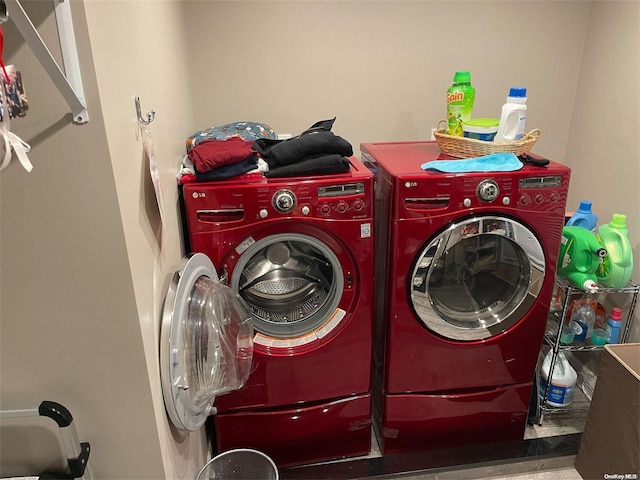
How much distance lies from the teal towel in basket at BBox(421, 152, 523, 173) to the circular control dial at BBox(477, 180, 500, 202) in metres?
0.05

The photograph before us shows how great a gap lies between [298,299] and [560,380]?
1.11 meters

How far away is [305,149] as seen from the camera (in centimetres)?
159

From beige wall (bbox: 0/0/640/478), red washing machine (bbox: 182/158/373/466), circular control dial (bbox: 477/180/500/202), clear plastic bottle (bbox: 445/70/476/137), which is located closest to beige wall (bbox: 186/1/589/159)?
beige wall (bbox: 0/0/640/478)

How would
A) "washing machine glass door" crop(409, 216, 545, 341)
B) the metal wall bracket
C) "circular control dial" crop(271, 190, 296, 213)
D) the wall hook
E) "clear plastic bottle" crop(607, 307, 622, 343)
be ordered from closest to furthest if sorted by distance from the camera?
the metal wall bracket
the wall hook
"circular control dial" crop(271, 190, 296, 213)
"washing machine glass door" crop(409, 216, 545, 341)
"clear plastic bottle" crop(607, 307, 622, 343)

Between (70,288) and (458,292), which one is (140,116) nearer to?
(70,288)

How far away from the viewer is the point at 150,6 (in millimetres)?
1397

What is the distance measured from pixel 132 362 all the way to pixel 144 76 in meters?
0.72

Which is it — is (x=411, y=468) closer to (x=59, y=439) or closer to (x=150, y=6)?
(x=59, y=439)

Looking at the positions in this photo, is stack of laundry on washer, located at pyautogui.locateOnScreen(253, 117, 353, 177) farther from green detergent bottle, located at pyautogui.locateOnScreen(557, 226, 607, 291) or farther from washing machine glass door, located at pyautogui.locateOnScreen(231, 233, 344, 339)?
green detergent bottle, located at pyautogui.locateOnScreen(557, 226, 607, 291)

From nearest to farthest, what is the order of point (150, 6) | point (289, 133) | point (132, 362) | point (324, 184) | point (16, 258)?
point (16, 258) < point (132, 362) < point (150, 6) < point (324, 184) < point (289, 133)

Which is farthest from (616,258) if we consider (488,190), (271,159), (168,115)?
(168,115)

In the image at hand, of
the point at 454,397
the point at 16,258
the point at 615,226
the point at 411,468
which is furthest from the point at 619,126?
the point at 16,258

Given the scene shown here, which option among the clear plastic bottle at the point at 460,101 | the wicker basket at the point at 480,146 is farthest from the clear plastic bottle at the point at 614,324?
the clear plastic bottle at the point at 460,101

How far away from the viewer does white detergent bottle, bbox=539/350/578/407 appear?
195 cm
